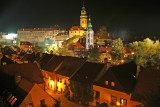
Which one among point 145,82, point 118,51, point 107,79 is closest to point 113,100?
point 107,79

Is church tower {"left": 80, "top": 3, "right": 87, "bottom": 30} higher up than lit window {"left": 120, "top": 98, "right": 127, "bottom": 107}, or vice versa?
church tower {"left": 80, "top": 3, "right": 87, "bottom": 30}

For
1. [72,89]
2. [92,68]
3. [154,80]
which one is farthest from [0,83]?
[154,80]

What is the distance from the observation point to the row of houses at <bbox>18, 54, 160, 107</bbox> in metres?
22.5

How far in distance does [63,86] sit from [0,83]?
12499 mm

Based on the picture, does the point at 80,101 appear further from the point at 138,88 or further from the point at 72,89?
the point at 138,88

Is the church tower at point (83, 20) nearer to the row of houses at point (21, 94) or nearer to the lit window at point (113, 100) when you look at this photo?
the lit window at point (113, 100)

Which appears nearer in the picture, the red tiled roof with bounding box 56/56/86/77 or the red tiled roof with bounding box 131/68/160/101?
the red tiled roof with bounding box 131/68/160/101

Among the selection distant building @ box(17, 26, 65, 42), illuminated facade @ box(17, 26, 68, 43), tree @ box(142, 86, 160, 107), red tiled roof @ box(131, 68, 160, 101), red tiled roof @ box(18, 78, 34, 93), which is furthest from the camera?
distant building @ box(17, 26, 65, 42)

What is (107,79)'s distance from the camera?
2606 cm

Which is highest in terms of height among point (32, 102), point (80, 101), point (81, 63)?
point (81, 63)

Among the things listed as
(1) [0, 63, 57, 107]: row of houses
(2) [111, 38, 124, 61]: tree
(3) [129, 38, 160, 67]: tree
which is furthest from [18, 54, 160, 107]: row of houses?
(2) [111, 38, 124, 61]: tree

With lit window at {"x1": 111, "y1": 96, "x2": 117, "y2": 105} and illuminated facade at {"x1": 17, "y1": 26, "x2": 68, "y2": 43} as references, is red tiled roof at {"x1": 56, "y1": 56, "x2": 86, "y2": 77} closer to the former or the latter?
lit window at {"x1": 111, "y1": 96, "x2": 117, "y2": 105}

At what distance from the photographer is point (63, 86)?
33594mm

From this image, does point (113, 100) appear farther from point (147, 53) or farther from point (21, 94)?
point (147, 53)
